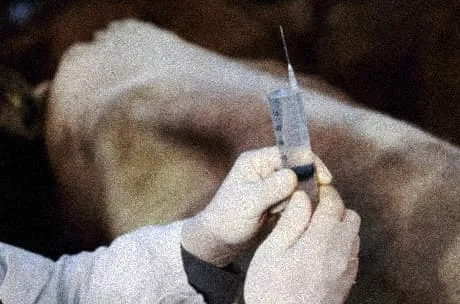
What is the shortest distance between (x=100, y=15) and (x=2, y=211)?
0.34 metres

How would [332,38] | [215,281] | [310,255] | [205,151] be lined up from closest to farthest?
[310,255], [215,281], [205,151], [332,38]

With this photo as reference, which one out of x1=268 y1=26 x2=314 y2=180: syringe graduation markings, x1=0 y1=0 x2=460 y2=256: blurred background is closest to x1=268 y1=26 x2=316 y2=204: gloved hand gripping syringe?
x1=268 y1=26 x2=314 y2=180: syringe graduation markings

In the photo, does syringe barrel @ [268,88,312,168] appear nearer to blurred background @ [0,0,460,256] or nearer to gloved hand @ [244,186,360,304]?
gloved hand @ [244,186,360,304]

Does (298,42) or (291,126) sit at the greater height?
(291,126)

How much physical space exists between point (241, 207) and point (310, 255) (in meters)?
0.07

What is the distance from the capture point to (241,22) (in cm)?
112

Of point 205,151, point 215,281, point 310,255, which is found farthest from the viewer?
point 205,151

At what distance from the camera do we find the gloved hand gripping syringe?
497 millimetres

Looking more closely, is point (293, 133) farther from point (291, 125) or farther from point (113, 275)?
point (113, 275)

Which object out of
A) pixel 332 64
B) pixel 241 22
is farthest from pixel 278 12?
pixel 332 64

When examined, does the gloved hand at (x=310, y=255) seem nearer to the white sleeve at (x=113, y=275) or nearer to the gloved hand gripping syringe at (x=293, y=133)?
the gloved hand gripping syringe at (x=293, y=133)

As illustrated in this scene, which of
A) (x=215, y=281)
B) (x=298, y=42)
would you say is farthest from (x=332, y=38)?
(x=215, y=281)

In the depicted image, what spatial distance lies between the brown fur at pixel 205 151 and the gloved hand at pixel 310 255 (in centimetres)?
6

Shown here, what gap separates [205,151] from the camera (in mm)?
771
